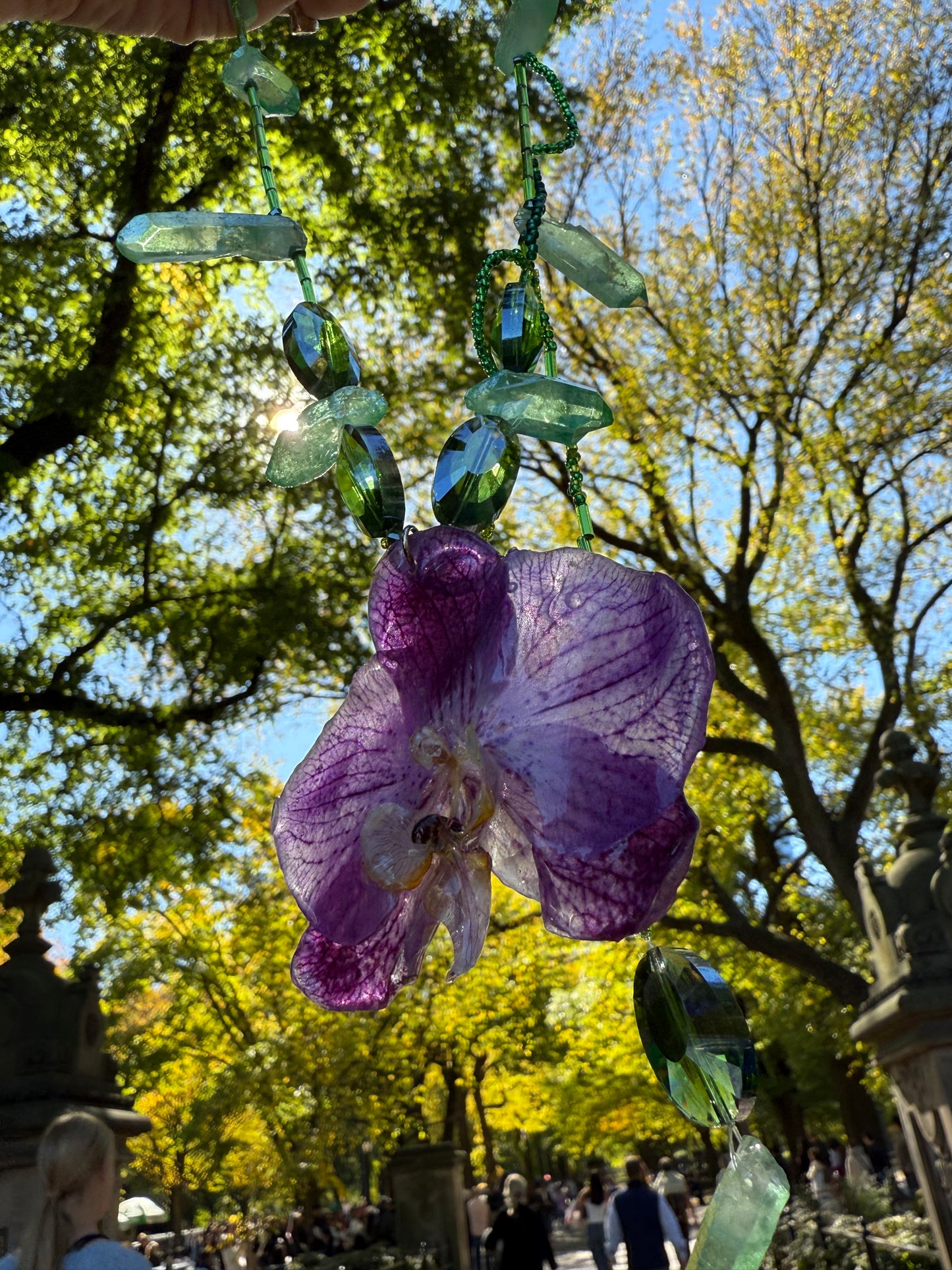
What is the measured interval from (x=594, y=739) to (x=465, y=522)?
0.17 metres

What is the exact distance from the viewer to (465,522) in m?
0.71

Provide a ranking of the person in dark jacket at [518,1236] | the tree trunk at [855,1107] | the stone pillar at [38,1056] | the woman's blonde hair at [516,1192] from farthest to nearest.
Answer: the tree trunk at [855,1107] < the woman's blonde hair at [516,1192] < the person in dark jacket at [518,1236] < the stone pillar at [38,1056]

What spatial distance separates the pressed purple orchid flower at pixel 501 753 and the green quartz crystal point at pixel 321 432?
0.14 m

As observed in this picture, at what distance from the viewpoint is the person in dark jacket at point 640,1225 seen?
845 cm

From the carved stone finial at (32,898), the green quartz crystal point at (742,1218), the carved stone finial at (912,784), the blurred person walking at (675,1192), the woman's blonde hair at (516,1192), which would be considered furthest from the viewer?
the blurred person walking at (675,1192)

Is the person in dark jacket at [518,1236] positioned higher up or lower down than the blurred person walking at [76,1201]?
lower down

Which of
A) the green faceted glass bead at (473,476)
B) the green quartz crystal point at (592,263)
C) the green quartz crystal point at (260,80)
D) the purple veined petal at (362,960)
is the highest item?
the green quartz crystal point at (260,80)

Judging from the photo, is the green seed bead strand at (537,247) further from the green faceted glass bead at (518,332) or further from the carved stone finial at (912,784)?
the carved stone finial at (912,784)

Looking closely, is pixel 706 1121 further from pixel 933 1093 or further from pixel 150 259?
pixel 933 1093

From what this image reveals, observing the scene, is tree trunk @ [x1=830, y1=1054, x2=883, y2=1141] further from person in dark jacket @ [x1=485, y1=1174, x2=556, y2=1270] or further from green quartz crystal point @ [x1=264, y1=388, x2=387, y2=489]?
green quartz crystal point @ [x1=264, y1=388, x2=387, y2=489]

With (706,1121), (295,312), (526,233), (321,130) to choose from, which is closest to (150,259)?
(295,312)

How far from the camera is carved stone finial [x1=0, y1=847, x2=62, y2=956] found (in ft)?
20.1

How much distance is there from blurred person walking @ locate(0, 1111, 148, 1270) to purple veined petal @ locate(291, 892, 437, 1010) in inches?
93.4

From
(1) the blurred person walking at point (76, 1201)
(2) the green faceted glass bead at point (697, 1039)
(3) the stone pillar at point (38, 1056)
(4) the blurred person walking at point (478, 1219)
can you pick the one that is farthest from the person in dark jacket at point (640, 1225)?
(4) the blurred person walking at point (478, 1219)
